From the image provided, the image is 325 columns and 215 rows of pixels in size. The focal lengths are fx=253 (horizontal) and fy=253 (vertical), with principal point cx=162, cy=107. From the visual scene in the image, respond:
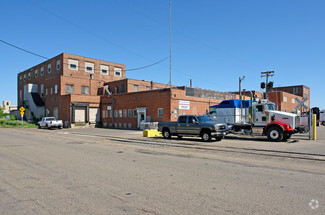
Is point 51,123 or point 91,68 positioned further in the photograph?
point 91,68

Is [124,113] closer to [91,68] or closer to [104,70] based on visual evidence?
[91,68]

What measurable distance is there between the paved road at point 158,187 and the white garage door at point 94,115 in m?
32.2

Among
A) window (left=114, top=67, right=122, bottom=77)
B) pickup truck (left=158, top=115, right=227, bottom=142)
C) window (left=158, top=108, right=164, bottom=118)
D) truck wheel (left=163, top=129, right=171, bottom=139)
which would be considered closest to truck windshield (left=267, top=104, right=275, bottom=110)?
pickup truck (left=158, top=115, right=227, bottom=142)

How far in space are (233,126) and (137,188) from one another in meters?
16.4

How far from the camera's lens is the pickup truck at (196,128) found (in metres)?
17.7

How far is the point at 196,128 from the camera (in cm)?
1833

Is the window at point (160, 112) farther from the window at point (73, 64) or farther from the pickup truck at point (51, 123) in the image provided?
the window at point (73, 64)

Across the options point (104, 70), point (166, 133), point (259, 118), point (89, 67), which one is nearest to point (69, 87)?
point (89, 67)

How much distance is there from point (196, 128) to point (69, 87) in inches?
1326

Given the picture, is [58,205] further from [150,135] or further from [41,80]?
[41,80]

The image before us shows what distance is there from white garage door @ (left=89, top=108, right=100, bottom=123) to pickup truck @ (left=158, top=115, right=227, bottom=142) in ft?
78.0

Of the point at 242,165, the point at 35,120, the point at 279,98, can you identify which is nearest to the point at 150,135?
the point at 242,165

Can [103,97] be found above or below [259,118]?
above

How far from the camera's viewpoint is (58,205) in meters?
4.81
